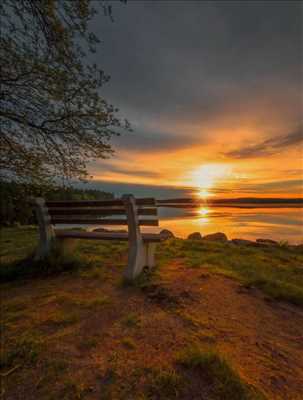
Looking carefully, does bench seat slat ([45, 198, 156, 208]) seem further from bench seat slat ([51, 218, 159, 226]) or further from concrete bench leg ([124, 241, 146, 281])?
concrete bench leg ([124, 241, 146, 281])

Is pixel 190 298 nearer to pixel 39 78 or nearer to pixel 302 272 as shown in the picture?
pixel 302 272

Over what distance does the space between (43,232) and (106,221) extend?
61.6 inches

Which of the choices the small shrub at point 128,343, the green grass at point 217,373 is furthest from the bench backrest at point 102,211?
the green grass at point 217,373

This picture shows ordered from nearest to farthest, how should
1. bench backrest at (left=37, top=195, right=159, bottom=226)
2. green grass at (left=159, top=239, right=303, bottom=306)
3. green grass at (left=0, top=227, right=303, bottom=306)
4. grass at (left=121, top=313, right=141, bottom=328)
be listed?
1. grass at (left=121, top=313, right=141, bottom=328)
2. green grass at (left=159, top=239, right=303, bottom=306)
3. green grass at (left=0, top=227, right=303, bottom=306)
4. bench backrest at (left=37, top=195, right=159, bottom=226)

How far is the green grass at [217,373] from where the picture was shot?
1428 mm

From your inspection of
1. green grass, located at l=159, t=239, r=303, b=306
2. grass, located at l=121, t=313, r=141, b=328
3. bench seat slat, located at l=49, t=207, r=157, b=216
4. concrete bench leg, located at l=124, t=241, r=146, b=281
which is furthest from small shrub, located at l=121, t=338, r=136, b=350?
green grass, located at l=159, t=239, r=303, b=306

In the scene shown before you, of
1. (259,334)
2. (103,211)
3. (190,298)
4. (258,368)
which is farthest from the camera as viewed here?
(103,211)

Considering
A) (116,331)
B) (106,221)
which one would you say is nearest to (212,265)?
(106,221)

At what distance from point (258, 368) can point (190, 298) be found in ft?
4.02

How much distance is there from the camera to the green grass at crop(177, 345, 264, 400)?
4.68 feet

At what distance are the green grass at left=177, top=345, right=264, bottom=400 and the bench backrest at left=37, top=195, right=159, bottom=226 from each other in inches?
84.3

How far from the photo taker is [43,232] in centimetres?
436

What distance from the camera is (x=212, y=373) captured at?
1592mm

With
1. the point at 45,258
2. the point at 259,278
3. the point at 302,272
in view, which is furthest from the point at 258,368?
the point at 45,258
